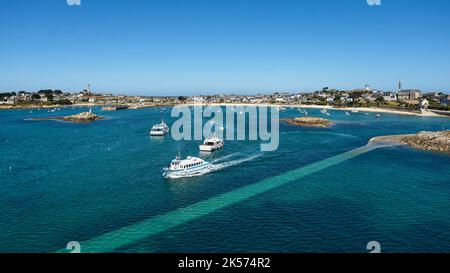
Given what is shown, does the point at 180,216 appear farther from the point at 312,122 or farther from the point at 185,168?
the point at 312,122

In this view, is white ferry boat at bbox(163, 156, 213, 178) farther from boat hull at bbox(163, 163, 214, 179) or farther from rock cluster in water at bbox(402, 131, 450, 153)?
rock cluster in water at bbox(402, 131, 450, 153)

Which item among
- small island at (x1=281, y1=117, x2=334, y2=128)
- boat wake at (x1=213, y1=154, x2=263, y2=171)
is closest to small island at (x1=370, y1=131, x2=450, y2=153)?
boat wake at (x1=213, y1=154, x2=263, y2=171)

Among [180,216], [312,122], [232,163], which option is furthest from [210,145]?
[312,122]

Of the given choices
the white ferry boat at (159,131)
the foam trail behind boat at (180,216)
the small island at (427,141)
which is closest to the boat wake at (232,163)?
the foam trail behind boat at (180,216)

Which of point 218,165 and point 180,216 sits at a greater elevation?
point 218,165

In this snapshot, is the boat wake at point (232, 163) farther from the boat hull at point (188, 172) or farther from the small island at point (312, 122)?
the small island at point (312, 122)

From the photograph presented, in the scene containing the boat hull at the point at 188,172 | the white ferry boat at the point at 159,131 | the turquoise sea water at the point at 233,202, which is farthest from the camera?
the white ferry boat at the point at 159,131

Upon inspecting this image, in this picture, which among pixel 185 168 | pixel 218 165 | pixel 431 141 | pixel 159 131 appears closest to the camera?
pixel 185 168
